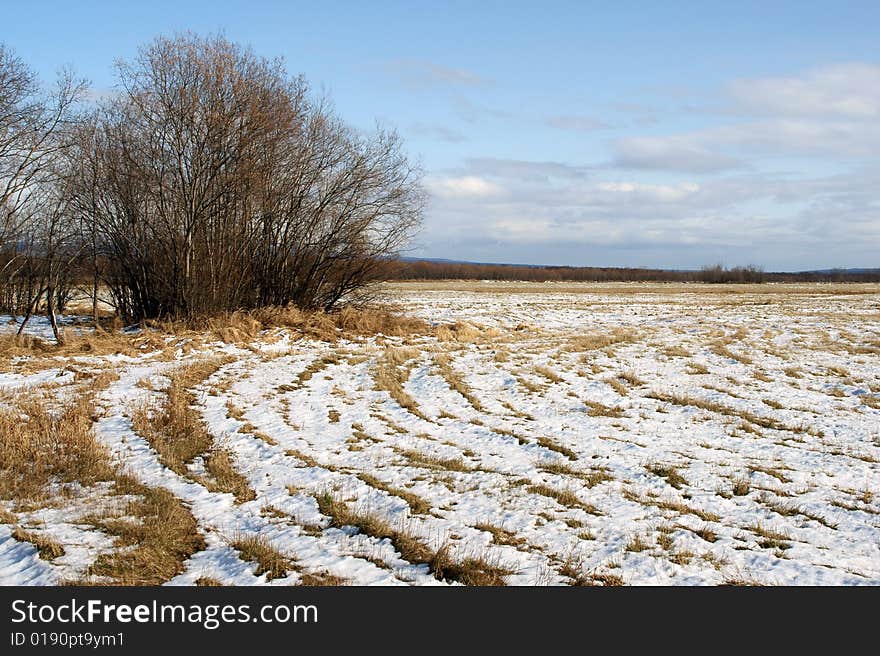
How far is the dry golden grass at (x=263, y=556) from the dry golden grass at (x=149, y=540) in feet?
1.25

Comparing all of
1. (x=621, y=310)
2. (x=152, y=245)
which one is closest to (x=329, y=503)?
(x=152, y=245)

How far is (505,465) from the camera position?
8703 mm

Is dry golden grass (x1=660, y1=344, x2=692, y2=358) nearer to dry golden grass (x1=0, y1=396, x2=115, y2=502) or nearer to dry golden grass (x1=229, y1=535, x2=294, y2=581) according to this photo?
dry golden grass (x1=0, y1=396, x2=115, y2=502)

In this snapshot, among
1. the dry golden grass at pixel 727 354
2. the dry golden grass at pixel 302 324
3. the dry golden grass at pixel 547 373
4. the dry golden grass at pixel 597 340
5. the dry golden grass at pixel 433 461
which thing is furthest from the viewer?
the dry golden grass at pixel 597 340

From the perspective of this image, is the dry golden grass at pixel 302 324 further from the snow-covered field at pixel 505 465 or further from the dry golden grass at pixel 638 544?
the dry golden grass at pixel 638 544

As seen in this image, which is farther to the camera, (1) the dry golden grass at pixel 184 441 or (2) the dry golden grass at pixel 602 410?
(2) the dry golden grass at pixel 602 410

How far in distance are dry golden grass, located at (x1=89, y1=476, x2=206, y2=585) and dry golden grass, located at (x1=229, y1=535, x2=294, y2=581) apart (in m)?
0.38

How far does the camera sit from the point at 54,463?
7750 mm

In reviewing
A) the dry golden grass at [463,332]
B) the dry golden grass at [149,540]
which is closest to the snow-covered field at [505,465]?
the dry golden grass at [149,540]

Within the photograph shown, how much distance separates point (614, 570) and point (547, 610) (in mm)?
1043

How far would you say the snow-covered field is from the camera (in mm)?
5629

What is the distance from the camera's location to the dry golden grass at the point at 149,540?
5.05 metres

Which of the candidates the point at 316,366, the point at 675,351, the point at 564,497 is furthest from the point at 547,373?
the point at 564,497

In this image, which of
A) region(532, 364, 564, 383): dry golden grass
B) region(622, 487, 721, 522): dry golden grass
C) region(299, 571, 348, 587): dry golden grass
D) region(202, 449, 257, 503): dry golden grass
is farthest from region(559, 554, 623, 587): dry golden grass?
region(532, 364, 564, 383): dry golden grass
